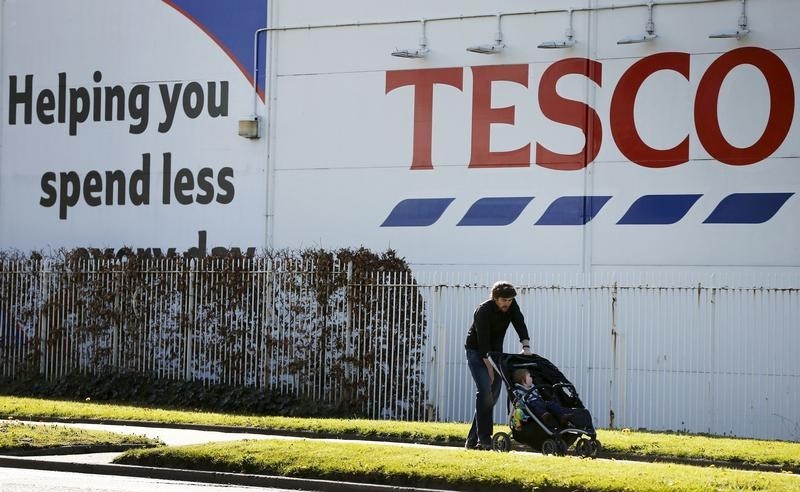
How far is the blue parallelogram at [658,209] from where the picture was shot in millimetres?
23406

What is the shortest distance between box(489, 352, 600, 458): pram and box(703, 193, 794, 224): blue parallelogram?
929cm

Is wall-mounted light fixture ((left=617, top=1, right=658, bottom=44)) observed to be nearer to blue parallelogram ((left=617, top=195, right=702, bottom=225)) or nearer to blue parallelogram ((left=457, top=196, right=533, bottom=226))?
blue parallelogram ((left=617, top=195, right=702, bottom=225))

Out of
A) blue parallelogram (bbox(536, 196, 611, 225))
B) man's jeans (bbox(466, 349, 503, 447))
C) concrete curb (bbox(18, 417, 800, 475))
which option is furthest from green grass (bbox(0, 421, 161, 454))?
blue parallelogram (bbox(536, 196, 611, 225))

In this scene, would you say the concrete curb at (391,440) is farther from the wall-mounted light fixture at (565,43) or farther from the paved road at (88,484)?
the wall-mounted light fixture at (565,43)

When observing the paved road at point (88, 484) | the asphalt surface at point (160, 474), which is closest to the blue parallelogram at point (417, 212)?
the asphalt surface at point (160, 474)

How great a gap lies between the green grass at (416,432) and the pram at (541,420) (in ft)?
4.84

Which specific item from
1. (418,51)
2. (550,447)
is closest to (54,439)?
(550,447)

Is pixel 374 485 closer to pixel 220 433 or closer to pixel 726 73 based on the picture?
pixel 220 433

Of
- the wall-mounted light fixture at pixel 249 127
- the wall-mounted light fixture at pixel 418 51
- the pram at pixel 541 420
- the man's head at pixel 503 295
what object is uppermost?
the wall-mounted light fixture at pixel 418 51

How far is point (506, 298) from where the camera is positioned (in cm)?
1493

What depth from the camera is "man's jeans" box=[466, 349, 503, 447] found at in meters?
15.0

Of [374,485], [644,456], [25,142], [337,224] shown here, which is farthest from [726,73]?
[25,142]

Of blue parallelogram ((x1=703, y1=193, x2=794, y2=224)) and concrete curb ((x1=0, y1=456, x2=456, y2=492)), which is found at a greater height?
blue parallelogram ((x1=703, y1=193, x2=794, y2=224))

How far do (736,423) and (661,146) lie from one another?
17.4 ft
